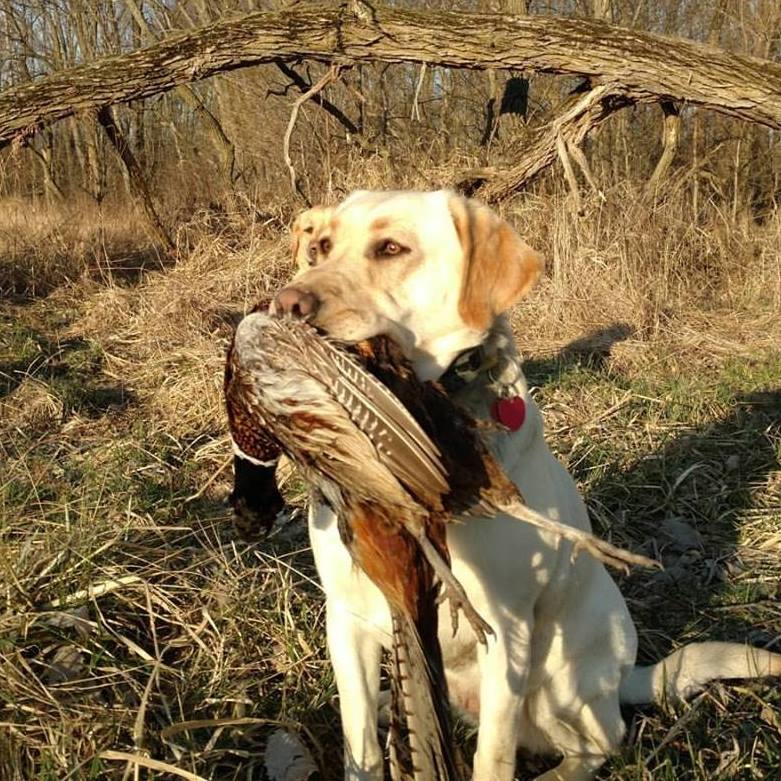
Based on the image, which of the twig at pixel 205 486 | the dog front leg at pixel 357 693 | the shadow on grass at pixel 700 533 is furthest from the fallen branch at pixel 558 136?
the dog front leg at pixel 357 693

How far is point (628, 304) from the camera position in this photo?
20.6ft

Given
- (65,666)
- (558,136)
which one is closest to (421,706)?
(65,666)

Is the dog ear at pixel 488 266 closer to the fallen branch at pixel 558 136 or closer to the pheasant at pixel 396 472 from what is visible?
the pheasant at pixel 396 472

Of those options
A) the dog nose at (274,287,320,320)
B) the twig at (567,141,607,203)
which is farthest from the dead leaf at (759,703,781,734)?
the twig at (567,141,607,203)

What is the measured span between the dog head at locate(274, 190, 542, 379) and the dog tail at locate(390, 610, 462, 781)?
71 centimetres

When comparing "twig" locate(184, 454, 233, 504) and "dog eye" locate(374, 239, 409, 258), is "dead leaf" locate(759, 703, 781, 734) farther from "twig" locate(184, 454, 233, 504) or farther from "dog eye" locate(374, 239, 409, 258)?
"twig" locate(184, 454, 233, 504)

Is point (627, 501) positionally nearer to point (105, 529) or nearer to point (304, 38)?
point (105, 529)

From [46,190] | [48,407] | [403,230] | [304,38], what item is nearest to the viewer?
[403,230]

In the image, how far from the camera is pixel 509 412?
2059 millimetres

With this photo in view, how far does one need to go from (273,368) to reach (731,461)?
10.8ft

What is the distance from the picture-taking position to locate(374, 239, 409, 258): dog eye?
2262 mm

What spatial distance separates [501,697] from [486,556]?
38 cm

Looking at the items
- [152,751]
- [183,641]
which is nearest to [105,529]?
[183,641]

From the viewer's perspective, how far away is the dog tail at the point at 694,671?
244 cm
